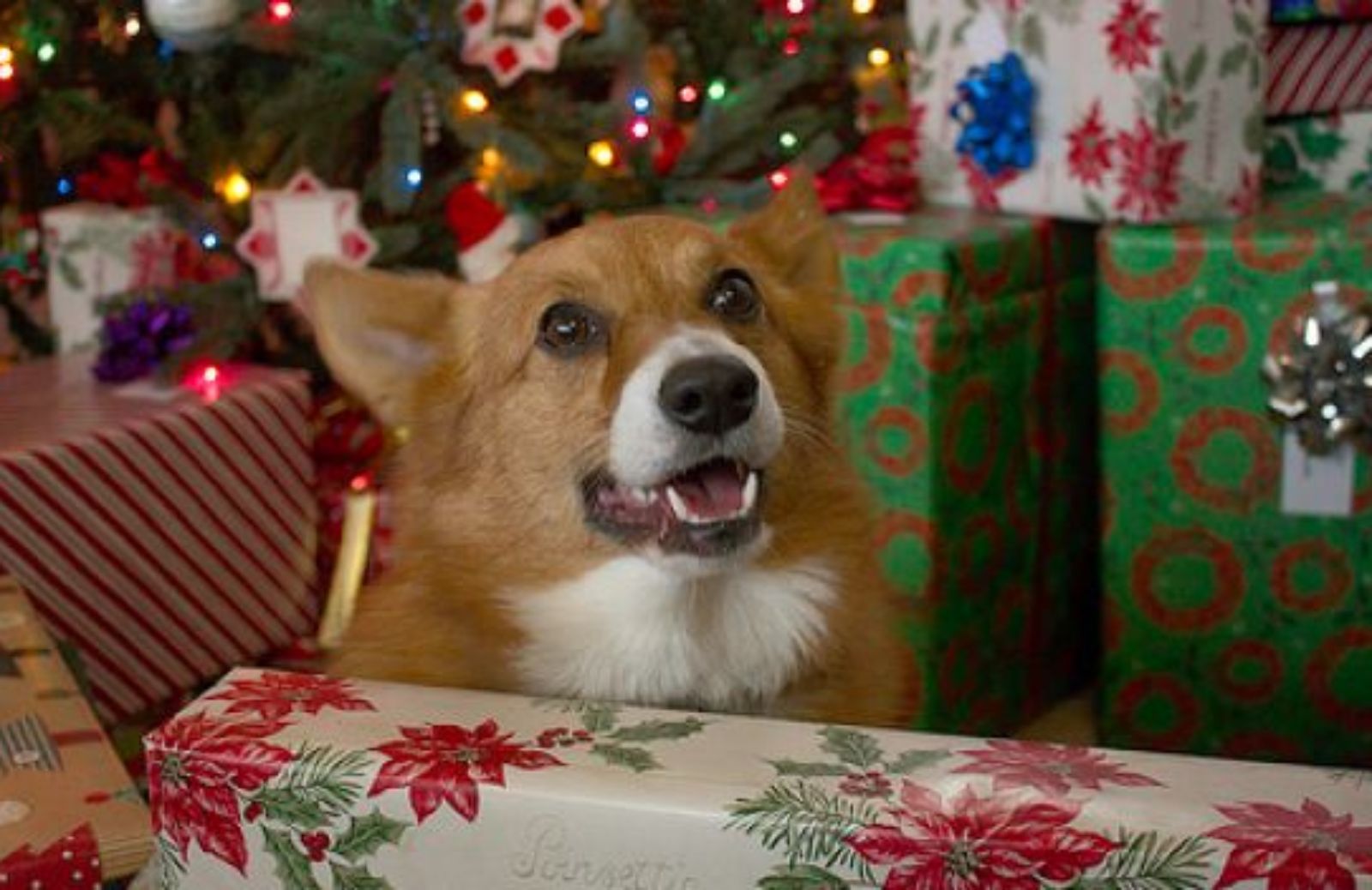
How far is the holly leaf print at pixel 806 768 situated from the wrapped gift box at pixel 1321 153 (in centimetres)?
195

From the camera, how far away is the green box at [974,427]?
2.28m

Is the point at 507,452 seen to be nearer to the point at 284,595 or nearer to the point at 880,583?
the point at 880,583

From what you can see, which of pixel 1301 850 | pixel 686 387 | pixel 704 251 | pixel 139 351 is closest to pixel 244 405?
pixel 139 351

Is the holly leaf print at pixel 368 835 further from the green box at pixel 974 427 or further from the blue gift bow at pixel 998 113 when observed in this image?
the blue gift bow at pixel 998 113

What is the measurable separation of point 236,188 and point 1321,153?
5.59 feet

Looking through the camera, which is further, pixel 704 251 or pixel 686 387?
pixel 704 251

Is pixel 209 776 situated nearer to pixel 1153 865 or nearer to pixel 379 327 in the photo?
pixel 1153 865

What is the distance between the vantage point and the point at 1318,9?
2584 mm

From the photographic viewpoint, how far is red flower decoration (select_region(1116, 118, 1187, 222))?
2275mm

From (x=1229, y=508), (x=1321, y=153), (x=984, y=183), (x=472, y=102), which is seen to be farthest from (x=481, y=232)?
(x=1321, y=153)

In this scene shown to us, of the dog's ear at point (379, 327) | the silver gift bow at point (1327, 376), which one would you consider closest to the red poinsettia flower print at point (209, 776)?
the dog's ear at point (379, 327)

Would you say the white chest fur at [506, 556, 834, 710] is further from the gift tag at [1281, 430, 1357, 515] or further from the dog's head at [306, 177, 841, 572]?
the gift tag at [1281, 430, 1357, 515]

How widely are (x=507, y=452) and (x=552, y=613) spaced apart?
0.18 metres

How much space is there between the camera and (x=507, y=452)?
5.10ft
